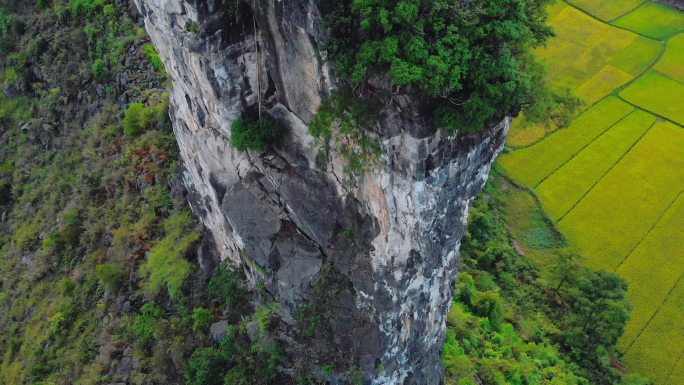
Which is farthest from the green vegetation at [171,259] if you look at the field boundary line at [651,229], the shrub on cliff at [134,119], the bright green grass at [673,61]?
the bright green grass at [673,61]

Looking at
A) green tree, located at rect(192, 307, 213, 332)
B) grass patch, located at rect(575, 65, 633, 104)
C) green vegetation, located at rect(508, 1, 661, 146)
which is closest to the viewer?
green tree, located at rect(192, 307, 213, 332)

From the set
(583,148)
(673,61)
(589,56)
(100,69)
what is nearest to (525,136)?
(583,148)

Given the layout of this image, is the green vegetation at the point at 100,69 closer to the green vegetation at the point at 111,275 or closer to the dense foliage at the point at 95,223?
the dense foliage at the point at 95,223

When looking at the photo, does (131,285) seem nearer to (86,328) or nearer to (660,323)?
(86,328)

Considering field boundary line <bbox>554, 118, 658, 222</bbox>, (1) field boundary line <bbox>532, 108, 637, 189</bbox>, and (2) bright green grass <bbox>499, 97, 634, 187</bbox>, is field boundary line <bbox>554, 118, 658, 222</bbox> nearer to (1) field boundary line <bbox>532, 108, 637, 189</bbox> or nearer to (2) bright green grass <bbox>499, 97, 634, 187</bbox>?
(1) field boundary line <bbox>532, 108, 637, 189</bbox>

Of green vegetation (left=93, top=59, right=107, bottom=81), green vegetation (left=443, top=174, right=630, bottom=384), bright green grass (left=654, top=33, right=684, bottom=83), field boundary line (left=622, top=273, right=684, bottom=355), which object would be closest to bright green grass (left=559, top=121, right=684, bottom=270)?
green vegetation (left=443, top=174, right=630, bottom=384)

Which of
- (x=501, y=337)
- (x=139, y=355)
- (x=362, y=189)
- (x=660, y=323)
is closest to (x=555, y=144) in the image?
(x=660, y=323)
